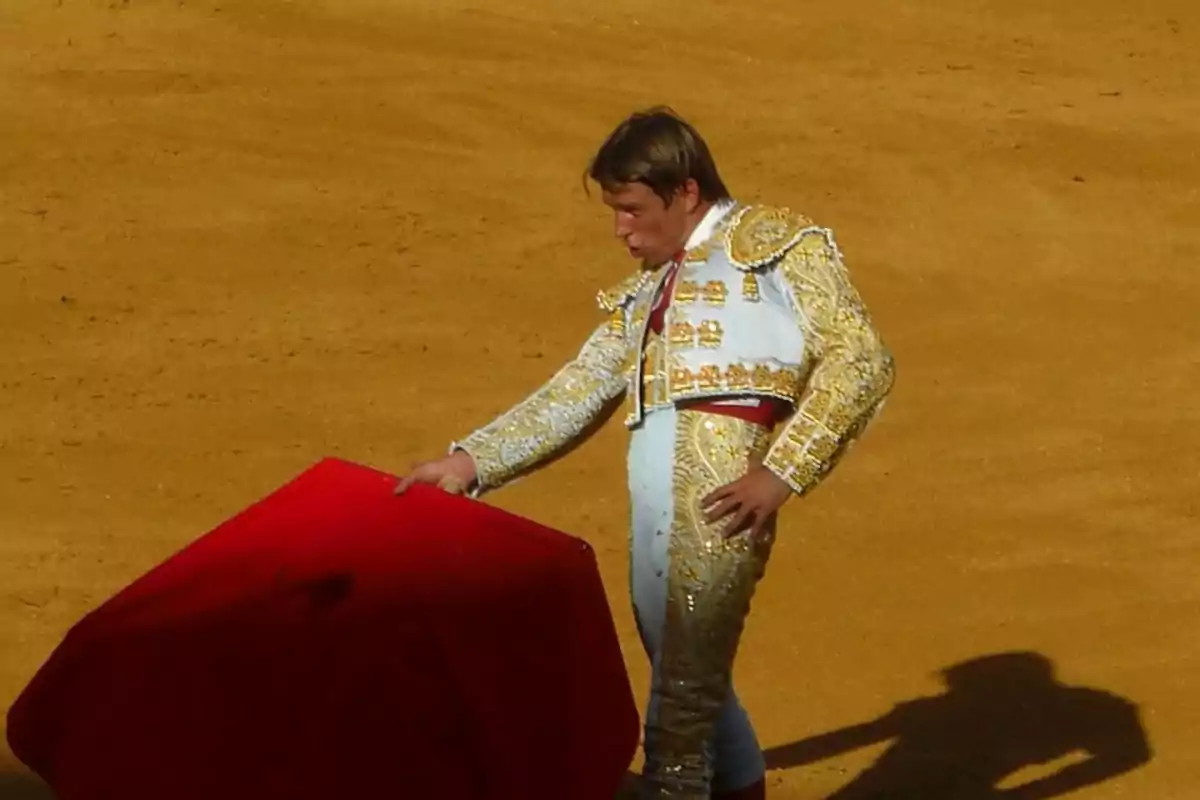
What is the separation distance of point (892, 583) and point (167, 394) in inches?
111

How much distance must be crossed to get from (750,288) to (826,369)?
0.20m

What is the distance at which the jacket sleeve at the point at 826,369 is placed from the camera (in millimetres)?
3016

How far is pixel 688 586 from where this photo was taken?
3.14 meters

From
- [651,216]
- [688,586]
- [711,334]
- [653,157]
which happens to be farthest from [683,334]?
[688,586]

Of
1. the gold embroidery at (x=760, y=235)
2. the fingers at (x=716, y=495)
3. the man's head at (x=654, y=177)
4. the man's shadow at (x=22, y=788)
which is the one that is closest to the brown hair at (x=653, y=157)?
the man's head at (x=654, y=177)

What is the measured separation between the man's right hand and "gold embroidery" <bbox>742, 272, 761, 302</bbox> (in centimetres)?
57

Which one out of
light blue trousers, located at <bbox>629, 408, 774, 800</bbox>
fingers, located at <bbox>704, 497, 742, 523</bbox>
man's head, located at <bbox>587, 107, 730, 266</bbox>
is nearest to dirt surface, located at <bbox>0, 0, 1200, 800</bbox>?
light blue trousers, located at <bbox>629, 408, 774, 800</bbox>

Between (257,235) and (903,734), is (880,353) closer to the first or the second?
(903,734)

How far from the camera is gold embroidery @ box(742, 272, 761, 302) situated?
124 inches

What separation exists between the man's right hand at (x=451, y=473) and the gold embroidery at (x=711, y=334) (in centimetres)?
48

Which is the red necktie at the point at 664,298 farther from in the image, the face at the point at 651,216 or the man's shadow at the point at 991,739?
the man's shadow at the point at 991,739

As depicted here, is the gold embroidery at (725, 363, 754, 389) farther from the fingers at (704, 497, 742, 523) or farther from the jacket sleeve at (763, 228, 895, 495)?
the fingers at (704, 497, 742, 523)

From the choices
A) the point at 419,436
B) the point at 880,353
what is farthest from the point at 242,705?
the point at 419,436

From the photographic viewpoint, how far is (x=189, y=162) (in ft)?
28.0
